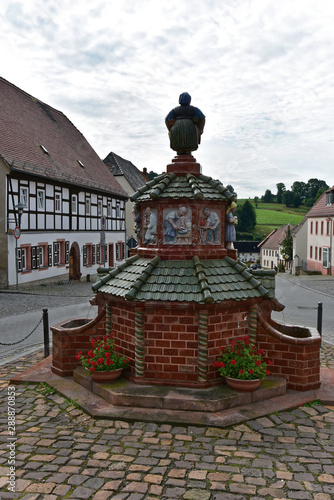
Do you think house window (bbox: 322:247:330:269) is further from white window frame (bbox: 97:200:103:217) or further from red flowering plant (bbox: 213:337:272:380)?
red flowering plant (bbox: 213:337:272:380)

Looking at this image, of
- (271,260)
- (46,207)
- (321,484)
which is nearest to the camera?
(321,484)

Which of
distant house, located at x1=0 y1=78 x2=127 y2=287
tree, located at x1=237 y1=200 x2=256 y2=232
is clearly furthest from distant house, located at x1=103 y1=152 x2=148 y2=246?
tree, located at x1=237 y1=200 x2=256 y2=232

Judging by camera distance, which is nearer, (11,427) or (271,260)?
(11,427)

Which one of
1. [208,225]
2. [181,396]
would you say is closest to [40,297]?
[208,225]

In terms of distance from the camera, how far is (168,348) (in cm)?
670

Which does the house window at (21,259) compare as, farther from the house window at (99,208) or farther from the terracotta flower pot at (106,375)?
the terracotta flower pot at (106,375)

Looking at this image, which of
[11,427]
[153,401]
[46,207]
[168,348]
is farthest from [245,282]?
[46,207]

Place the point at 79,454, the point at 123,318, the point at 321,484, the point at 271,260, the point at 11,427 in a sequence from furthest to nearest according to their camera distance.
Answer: the point at 271,260
the point at 123,318
the point at 11,427
the point at 79,454
the point at 321,484

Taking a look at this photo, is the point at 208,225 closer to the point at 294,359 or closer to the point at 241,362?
the point at 241,362

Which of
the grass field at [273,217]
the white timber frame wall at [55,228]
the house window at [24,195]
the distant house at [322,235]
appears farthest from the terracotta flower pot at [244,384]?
the grass field at [273,217]

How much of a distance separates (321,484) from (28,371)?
17.9ft

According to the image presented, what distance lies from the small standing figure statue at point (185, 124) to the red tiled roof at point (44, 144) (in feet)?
50.3

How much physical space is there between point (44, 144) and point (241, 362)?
2355 cm

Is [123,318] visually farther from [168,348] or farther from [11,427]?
[11,427]
